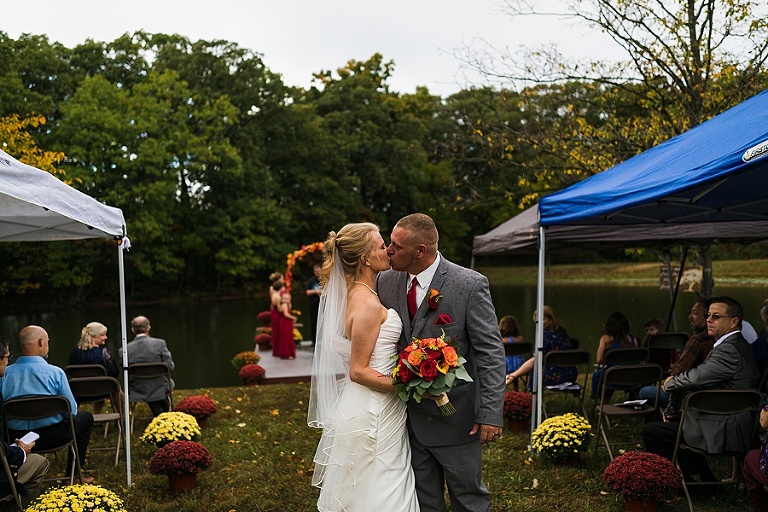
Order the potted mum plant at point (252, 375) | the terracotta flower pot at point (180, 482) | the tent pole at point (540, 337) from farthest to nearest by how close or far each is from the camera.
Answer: the potted mum plant at point (252, 375), the tent pole at point (540, 337), the terracotta flower pot at point (180, 482)

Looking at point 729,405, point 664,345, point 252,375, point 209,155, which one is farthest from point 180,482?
point 209,155

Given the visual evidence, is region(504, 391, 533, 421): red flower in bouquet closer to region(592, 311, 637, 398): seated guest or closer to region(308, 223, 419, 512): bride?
region(592, 311, 637, 398): seated guest

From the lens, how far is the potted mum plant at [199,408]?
8391 mm

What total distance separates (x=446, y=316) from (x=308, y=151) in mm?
37581

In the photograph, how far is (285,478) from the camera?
6.23 m

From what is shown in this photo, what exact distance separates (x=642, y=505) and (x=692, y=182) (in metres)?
2.23

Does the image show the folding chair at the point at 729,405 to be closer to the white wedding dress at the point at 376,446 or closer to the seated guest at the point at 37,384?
the white wedding dress at the point at 376,446

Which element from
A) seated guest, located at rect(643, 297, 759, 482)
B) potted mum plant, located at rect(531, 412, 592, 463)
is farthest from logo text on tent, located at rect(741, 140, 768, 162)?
potted mum plant, located at rect(531, 412, 592, 463)

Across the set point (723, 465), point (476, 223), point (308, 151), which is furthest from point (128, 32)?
point (723, 465)

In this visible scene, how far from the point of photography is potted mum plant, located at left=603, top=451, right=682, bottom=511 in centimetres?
487

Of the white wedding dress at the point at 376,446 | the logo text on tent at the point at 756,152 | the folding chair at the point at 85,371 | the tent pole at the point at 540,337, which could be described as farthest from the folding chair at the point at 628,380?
the folding chair at the point at 85,371

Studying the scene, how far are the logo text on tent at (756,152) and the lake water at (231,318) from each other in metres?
11.1

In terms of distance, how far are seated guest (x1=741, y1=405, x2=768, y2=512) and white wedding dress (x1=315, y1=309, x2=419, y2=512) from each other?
2.10m

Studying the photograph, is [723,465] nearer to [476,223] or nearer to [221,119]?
[221,119]
